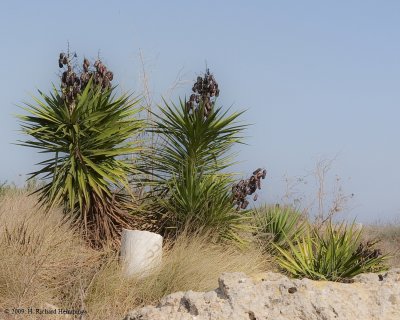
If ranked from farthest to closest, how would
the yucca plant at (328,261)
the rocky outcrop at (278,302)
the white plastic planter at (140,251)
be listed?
1. the yucca plant at (328,261)
2. the white plastic planter at (140,251)
3. the rocky outcrop at (278,302)

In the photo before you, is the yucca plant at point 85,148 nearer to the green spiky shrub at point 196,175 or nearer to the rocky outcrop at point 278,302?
the green spiky shrub at point 196,175

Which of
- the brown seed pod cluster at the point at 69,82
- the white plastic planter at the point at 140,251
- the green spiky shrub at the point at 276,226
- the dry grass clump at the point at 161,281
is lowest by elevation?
the dry grass clump at the point at 161,281

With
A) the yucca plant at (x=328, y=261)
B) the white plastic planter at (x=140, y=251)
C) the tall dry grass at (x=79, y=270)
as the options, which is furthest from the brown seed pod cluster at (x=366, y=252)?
the white plastic planter at (x=140, y=251)

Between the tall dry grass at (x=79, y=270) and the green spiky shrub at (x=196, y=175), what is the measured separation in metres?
0.59

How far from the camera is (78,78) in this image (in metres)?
12.0

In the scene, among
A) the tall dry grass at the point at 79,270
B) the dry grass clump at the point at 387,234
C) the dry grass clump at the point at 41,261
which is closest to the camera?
the dry grass clump at the point at 41,261

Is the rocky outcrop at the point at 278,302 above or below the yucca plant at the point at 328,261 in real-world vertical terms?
below

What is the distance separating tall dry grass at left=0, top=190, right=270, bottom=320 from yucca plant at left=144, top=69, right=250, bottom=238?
1.97 feet

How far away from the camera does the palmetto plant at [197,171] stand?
12.1 metres

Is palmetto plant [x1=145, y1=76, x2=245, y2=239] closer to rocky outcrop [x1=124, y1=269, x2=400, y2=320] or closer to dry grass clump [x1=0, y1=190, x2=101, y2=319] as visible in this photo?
dry grass clump [x1=0, y1=190, x2=101, y2=319]

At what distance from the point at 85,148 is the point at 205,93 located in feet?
8.24

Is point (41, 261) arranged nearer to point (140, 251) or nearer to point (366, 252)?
point (140, 251)

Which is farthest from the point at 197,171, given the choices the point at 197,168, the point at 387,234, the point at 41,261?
the point at 387,234

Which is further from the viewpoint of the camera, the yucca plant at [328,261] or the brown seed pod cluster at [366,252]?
the brown seed pod cluster at [366,252]
